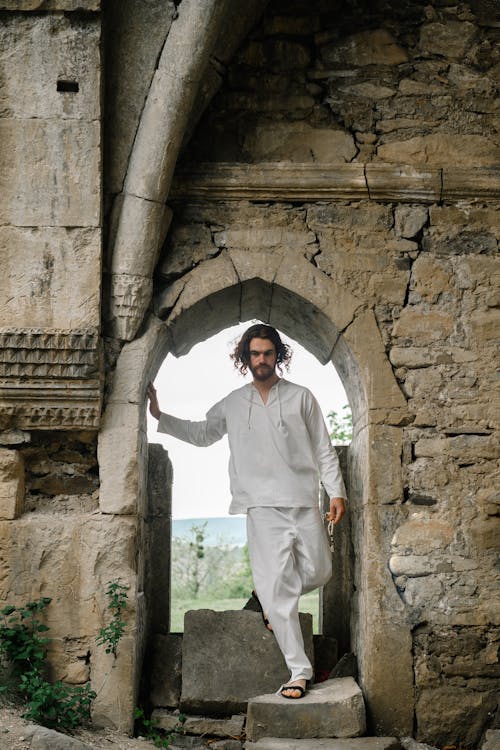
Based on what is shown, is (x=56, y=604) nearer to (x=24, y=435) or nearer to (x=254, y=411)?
(x=24, y=435)

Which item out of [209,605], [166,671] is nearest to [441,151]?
[166,671]

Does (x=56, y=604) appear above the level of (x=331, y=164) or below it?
below

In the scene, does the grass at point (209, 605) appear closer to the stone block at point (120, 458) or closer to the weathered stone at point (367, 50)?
the stone block at point (120, 458)

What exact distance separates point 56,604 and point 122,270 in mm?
1819

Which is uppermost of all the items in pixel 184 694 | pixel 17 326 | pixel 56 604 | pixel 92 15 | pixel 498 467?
pixel 92 15

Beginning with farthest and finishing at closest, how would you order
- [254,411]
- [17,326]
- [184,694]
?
[254,411] → [184,694] → [17,326]

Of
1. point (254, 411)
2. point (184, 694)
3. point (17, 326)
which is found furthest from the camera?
point (254, 411)

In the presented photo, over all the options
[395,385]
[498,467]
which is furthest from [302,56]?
[498,467]

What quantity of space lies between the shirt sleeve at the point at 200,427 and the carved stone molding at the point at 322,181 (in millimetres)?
Answer: 1320

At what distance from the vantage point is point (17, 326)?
4.48 meters

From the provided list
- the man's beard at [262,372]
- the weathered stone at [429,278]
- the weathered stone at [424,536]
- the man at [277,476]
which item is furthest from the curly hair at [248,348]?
the weathered stone at [424,536]

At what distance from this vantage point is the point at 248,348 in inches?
209

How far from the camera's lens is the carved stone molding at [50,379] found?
445 cm

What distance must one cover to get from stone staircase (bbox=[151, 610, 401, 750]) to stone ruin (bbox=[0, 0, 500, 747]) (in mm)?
268
